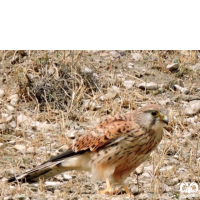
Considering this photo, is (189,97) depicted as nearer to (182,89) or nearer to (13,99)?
(182,89)

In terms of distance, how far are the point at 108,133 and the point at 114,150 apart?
175 mm

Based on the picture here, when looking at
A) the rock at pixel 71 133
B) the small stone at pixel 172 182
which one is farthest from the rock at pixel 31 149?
the small stone at pixel 172 182

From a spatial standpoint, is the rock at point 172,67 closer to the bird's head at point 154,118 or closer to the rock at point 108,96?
the rock at point 108,96

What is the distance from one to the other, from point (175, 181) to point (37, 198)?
1306 mm

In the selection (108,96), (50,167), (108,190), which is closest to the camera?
(108,190)

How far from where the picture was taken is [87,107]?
6.92 m

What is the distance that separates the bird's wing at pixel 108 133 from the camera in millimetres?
5159

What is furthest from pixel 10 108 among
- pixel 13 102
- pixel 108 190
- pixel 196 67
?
pixel 196 67

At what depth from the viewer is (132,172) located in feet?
19.0

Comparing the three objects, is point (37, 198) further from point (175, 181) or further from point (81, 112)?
point (81, 112)

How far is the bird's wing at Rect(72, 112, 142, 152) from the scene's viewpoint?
516 cm

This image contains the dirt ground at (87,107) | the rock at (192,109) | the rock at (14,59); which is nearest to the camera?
the dirt ground at (87,107)

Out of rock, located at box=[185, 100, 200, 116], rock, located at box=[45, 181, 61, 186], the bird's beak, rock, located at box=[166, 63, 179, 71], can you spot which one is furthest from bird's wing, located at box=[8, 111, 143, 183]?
rock, located at box=[166, 63, 179, 71]
